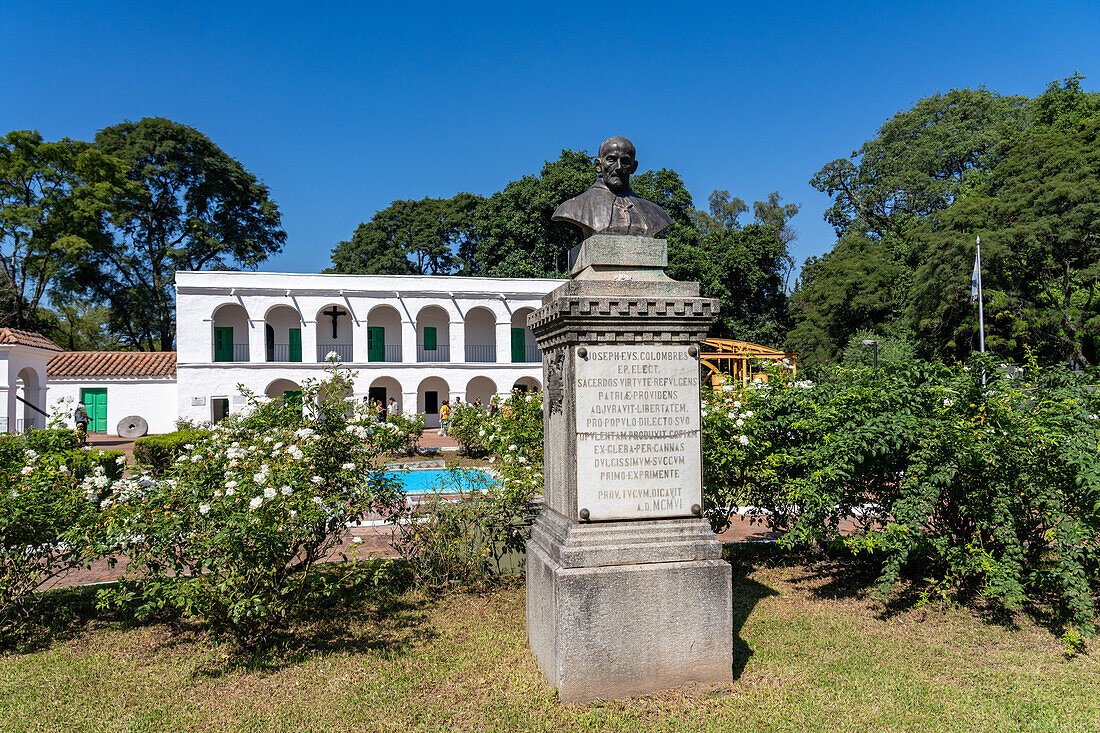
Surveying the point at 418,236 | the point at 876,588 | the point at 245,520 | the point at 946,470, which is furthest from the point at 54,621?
the point at 418,236

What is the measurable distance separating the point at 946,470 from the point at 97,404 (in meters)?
29.6

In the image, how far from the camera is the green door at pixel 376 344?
96.8 feet

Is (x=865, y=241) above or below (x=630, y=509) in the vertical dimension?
above

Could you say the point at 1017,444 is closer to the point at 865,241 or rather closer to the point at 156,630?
the point at 156,630

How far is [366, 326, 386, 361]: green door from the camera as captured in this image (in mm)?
29516

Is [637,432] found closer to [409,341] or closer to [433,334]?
[409,341]

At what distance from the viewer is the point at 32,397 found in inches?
734

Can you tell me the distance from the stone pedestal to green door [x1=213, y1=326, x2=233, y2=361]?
87.7 feet

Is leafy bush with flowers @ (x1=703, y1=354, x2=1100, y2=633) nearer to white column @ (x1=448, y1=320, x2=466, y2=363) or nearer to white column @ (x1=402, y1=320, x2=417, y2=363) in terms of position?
white column @ (x1=448, y1=320, x2=466, y2=363)

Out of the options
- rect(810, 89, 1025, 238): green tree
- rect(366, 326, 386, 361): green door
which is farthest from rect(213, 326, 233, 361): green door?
rect(810, 89, 1025, 238): green tree

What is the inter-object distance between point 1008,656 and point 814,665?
132 cm

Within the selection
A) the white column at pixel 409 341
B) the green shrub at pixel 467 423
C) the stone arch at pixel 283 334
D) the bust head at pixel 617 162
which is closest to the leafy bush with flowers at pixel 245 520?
the bust head at pixel 617 162

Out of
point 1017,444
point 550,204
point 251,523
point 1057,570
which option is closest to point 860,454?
point 1017,444

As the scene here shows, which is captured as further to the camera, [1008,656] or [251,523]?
[1008,656]
